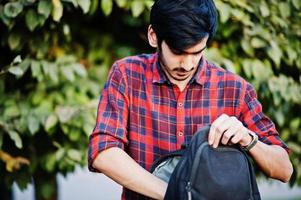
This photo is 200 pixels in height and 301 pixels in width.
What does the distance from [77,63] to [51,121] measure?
1.32 ft

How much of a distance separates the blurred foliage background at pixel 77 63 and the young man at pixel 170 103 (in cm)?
114

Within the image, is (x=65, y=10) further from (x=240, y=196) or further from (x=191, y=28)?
(x=240, y=196)

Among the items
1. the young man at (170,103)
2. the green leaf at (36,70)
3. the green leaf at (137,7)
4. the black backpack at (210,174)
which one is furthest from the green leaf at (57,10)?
the black backpack at (210,174)

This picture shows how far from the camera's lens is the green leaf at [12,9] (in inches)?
135

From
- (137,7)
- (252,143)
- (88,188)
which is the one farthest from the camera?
(88,188)

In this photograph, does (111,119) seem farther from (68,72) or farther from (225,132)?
(68,72)

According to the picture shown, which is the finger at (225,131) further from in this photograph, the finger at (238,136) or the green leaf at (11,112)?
the green leaf at (11,112)

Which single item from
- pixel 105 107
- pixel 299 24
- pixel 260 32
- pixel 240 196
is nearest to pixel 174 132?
pixel 105 107

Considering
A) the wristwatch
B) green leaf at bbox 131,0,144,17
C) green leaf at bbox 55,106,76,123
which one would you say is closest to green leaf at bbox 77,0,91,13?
green leaf at bbox 131,0,144,17

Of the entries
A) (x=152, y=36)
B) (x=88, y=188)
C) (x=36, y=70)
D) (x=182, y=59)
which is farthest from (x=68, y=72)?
(x=88, y=188)

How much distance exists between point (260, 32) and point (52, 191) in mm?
1626

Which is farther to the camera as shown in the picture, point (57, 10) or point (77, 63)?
point (77, 63)

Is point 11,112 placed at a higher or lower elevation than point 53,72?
lower

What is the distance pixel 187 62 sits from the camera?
2.32 meters
